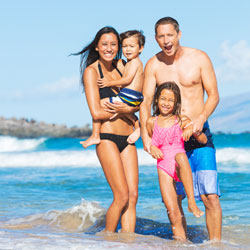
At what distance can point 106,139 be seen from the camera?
5.45 metres

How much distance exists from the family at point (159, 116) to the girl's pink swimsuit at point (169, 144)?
0.03 ft

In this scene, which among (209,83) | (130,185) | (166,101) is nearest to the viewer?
(166,101)

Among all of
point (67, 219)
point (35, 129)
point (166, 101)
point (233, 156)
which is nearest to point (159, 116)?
point (166, 101)

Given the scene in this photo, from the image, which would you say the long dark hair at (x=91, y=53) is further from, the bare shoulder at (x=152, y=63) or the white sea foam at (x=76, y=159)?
the white sea foam at (x=76, y=159)

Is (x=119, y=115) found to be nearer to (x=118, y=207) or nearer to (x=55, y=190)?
(x=118, y=207)

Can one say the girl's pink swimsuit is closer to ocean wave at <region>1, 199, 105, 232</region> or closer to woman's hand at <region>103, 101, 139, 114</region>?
woman's hand at <region>103, 101, 139, 114</region>

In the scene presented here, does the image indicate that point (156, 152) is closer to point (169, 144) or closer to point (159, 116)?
point (169, 144)

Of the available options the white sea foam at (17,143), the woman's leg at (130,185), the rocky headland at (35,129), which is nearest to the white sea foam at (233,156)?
the woman's leg at (130,185)

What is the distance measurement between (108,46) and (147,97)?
2.33 feet

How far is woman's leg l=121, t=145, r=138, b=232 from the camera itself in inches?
217

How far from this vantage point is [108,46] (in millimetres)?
5395

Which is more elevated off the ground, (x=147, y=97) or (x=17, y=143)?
(x=147, y=97)

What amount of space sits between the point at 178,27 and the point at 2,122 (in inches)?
1866

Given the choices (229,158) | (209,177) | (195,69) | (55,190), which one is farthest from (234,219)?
(229,158)
